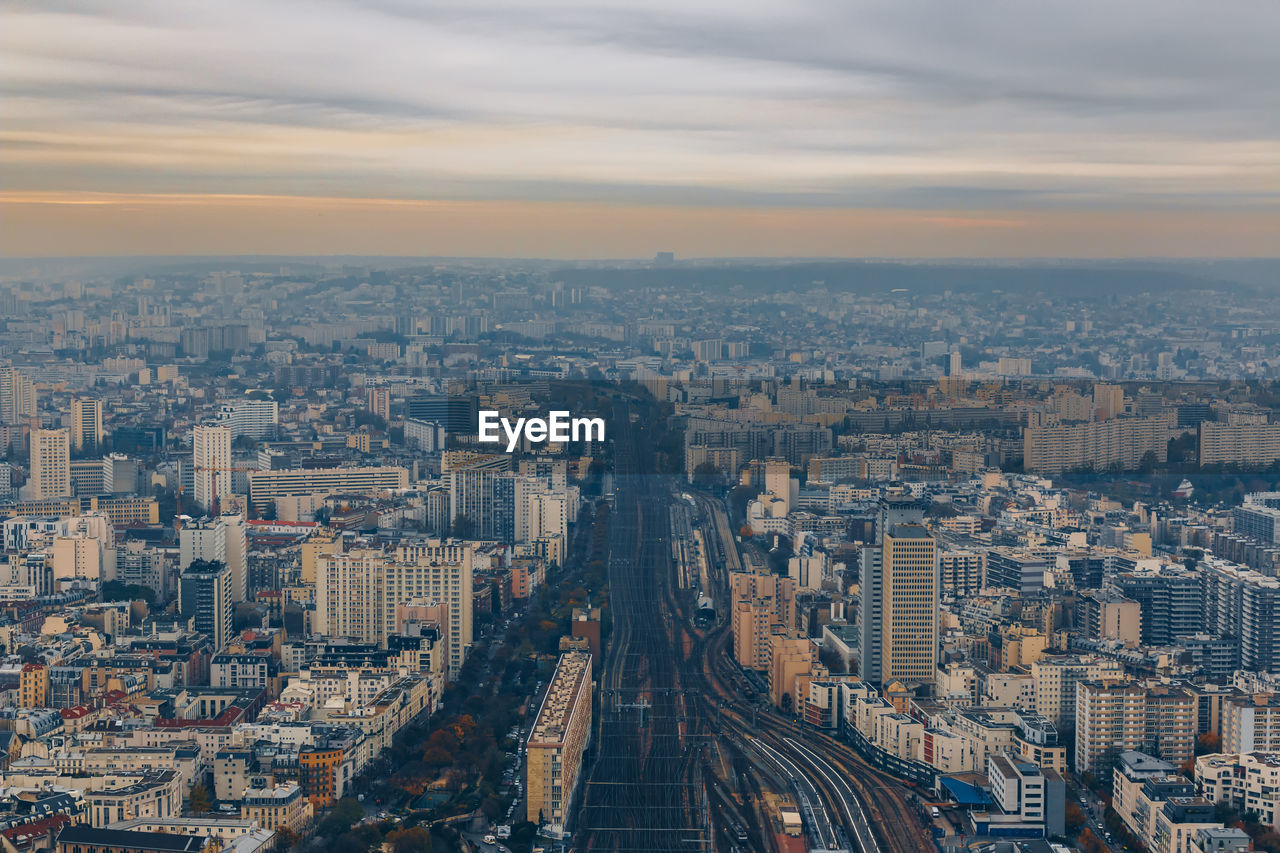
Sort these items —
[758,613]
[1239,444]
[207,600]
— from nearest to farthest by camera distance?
1. [758,613]
2. [207,600]
3. [1239,444]

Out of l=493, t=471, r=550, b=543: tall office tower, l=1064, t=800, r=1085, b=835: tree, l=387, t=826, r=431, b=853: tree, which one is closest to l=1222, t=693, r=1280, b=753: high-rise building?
l=1064, t=800, r=1085, b=835: tree

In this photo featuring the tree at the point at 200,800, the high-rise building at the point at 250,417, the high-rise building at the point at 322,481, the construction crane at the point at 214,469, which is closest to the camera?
the tree at the point at 200,800

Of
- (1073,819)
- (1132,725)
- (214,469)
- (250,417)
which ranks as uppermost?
(250,417)

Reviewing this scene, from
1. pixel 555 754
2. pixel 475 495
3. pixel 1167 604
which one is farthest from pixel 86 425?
pixel 555 754

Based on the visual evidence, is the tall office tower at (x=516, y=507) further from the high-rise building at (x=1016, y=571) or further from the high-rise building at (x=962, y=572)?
the high-rise building at (x=1016, y=571)

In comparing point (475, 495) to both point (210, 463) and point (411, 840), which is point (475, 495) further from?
point (411, 840)

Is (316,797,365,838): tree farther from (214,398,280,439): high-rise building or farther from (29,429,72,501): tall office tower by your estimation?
(214,398,280,439): high-rise building

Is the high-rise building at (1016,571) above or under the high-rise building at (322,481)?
under

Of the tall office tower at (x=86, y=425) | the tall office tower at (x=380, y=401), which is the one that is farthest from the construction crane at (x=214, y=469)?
the tall office tower at (x=380, y=401)
